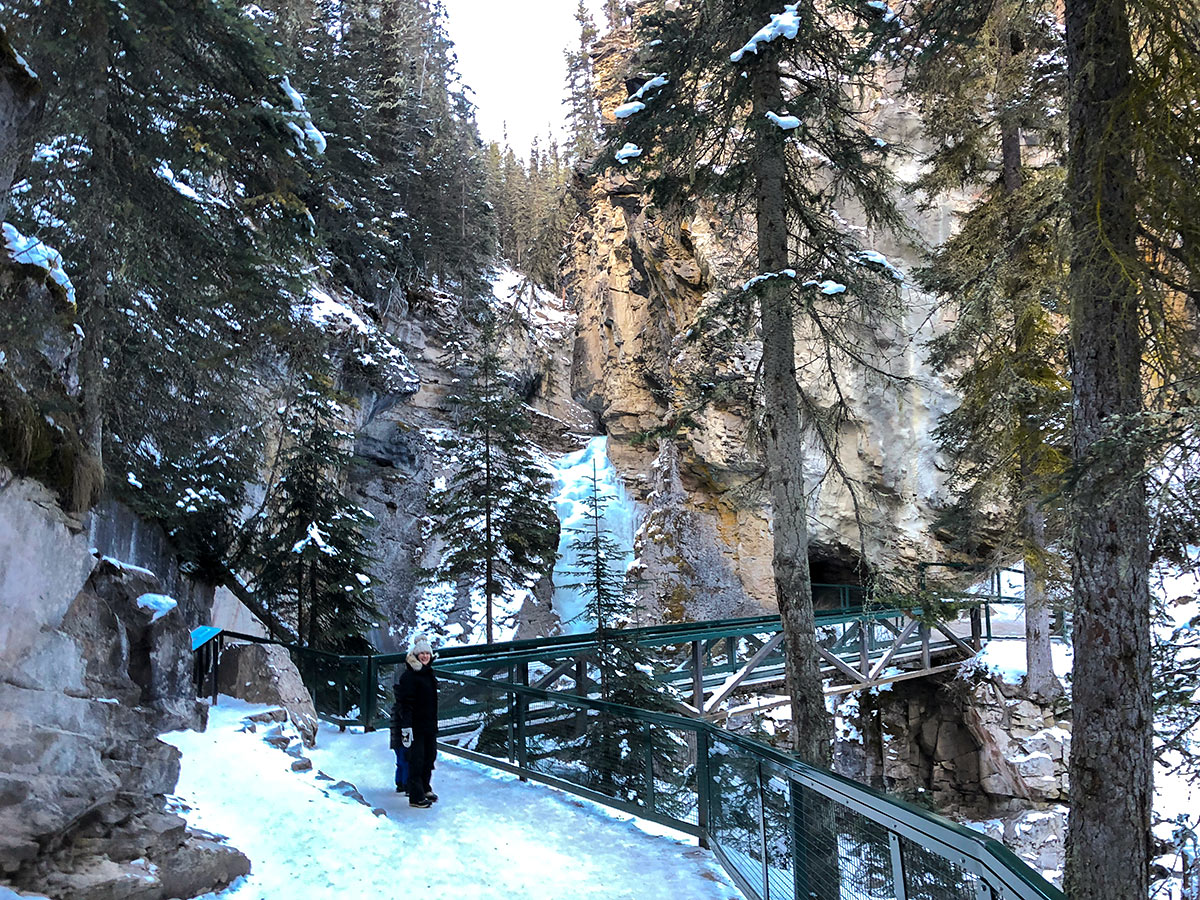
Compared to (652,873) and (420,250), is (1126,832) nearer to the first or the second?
(652,873)

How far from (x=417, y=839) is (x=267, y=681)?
4467 mm

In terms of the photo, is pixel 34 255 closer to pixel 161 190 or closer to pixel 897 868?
pixel 161 190

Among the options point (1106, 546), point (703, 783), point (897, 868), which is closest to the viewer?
point (897, 868)

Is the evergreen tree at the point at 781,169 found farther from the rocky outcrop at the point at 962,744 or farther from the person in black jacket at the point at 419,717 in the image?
the rocky outcrop at the point at 962,744

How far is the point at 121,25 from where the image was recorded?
610 centimetres

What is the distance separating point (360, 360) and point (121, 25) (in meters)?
14.4

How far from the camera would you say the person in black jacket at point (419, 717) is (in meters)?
7.44

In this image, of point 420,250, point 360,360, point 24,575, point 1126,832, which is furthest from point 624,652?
point 420,250

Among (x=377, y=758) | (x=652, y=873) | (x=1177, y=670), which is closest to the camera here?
(x=652, y=873)

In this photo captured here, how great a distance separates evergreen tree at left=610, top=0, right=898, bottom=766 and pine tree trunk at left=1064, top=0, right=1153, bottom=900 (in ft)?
8.69

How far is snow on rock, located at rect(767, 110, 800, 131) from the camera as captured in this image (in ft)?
25.4

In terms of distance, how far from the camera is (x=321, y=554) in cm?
1416

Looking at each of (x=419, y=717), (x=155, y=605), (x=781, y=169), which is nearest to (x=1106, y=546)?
(x=781, y=169)

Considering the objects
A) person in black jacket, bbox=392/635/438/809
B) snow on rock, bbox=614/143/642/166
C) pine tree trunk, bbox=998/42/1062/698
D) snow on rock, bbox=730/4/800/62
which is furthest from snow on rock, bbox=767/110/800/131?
person in black jacket, bbox=392/635/438/809
